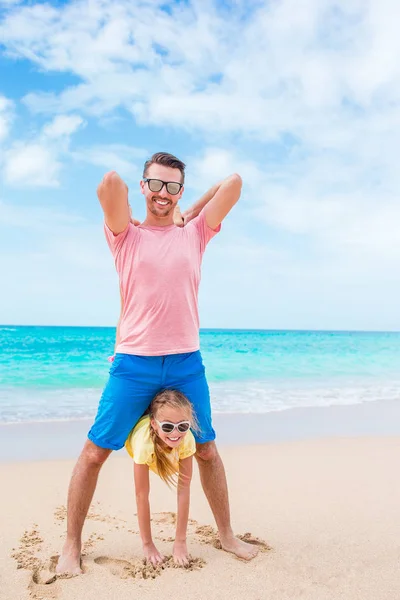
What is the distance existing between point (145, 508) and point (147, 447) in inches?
14.3

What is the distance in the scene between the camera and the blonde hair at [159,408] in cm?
306

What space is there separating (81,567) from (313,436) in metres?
4.34

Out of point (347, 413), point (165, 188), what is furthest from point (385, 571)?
point (347, 413)

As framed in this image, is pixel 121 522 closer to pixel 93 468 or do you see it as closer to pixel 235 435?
pixel 93 468

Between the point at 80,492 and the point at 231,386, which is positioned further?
the point at 231,386

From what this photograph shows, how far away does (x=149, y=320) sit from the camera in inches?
121

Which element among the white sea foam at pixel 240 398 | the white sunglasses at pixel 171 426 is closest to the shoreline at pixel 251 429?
the white sea foam at pixel 240 398

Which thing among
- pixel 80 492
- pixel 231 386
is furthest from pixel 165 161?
pixel 231 386

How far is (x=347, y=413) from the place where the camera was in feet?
29.0

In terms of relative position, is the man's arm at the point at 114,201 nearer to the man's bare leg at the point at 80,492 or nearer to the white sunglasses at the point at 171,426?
the white sunglasses at the point at 171,426

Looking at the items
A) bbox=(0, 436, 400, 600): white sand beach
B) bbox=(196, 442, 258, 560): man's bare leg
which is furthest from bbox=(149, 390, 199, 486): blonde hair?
bbox=(0, 436, 400, 600): white sand beach

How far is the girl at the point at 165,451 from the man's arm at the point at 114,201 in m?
0.99

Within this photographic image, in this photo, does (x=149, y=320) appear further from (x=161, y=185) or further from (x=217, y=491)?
(x=217, y=491)

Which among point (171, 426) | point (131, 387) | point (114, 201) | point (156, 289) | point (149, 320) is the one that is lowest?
point (171, 426)
